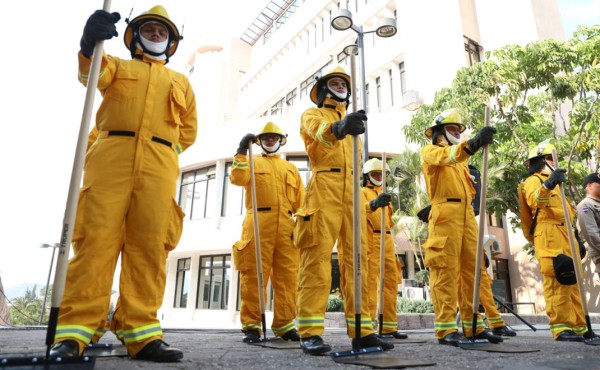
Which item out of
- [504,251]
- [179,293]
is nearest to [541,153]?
[504,251]

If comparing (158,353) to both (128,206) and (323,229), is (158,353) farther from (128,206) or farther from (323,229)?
(323,229)

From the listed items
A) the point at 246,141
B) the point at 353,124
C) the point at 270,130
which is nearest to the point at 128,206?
the point at 353,124

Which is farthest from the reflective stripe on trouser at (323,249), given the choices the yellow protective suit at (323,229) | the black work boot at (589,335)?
the black work boot at (589,335)

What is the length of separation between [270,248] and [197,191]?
16202mm

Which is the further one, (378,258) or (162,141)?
(378,258)

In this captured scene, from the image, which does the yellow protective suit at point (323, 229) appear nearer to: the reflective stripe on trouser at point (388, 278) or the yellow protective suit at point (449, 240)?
the yellow protective suit at point (449, 240)

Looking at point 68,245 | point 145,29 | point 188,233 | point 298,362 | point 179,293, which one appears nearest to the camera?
point 68,245

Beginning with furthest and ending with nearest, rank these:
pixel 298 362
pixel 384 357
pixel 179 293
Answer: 1. pixel 179 293
2. pixel 384 357
3. pixel 298 362

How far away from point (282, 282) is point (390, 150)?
14.3 metres

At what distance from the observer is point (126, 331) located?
8.94 ft

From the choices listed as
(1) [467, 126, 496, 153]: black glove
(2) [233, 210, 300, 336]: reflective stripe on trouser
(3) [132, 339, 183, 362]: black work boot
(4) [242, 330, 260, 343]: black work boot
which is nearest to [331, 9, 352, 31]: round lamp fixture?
(2) [233, 210, 300, 336]: reflective stripe on trouser

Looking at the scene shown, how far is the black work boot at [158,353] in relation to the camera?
261 cm

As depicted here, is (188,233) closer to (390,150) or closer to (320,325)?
(390,150)

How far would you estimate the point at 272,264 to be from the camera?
4902 millimetres
